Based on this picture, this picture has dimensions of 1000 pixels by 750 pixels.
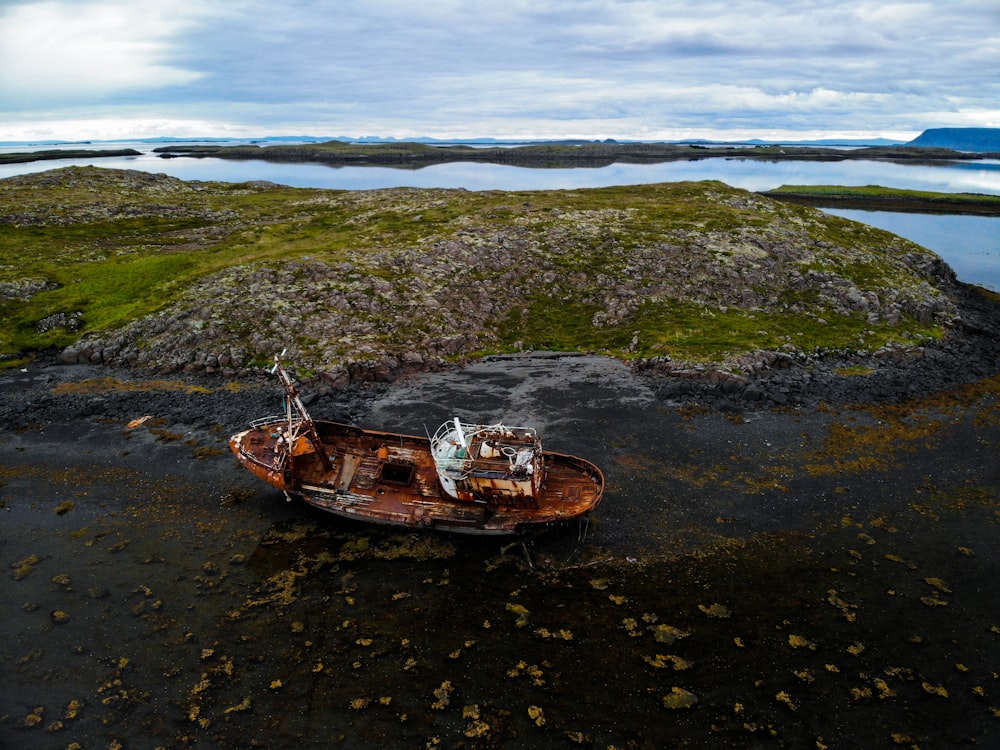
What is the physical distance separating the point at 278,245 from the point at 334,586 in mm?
63380

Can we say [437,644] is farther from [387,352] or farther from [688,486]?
[387,352]

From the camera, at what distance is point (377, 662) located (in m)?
23.9

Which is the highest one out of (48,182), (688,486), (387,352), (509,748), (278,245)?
(48,182)

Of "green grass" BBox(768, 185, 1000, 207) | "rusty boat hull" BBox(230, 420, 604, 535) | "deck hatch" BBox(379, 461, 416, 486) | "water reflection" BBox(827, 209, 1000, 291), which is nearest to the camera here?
"rusty boat hull" BBox(230, 420, 604, 535)

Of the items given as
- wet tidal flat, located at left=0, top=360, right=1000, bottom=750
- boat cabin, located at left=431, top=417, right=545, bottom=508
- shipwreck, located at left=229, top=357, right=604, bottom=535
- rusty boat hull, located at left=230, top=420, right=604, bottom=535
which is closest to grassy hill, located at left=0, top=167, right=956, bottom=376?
rusty boat hull, located at left=230, top=420, right=604, bottom=535

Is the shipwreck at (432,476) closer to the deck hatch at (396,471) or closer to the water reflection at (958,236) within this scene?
the deck hatch at (396,471)

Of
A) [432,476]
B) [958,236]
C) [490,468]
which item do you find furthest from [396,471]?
[958,236]

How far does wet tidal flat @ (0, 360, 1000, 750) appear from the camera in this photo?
2147 centimetres

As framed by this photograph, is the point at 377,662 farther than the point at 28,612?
No

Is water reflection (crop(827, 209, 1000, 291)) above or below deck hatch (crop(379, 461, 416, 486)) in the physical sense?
above

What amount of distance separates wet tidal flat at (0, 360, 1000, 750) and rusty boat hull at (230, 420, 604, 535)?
1440mm

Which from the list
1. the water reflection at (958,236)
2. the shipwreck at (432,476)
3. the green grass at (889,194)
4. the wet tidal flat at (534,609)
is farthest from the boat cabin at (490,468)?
the green grass at (889,194)

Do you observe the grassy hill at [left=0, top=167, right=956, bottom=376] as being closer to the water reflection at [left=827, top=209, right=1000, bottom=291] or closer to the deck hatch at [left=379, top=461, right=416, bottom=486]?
the water reflection at [left=827, top=209, right=1000, bottom=291]

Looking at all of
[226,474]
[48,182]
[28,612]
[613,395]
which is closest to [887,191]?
[613,395]
